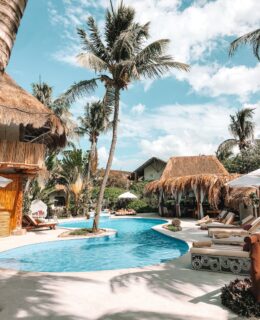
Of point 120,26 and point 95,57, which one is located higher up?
point 120,26

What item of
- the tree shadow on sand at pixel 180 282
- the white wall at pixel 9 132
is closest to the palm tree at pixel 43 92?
the white wall at pixel 9 132

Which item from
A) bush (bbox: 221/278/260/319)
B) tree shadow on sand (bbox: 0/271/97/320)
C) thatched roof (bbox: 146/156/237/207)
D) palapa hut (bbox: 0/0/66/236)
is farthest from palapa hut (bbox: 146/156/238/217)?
bush (bbox: 221/278/260/319)

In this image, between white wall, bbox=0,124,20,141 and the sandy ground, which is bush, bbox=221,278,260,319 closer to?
the sandy ground

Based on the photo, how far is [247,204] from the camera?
1504cm

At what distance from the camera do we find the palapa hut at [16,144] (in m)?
11.2

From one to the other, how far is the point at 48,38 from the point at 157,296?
295 inches

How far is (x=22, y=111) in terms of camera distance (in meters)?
11.2

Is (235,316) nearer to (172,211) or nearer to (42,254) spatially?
(42,254)

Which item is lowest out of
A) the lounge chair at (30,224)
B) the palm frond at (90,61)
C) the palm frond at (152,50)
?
the lounge chair at (30,224)

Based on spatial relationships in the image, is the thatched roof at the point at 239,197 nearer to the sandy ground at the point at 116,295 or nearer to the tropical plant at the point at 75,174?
the sandy ground at the point at 116,295

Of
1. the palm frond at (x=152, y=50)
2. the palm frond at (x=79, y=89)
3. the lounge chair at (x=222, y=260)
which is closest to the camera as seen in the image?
the lounge chair at (x=222, y=260)

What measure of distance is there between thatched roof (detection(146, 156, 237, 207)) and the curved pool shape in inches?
281

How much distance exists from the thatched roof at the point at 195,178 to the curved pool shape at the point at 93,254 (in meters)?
7.13

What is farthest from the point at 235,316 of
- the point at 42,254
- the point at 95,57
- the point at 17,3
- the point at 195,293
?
the point at 95,57
